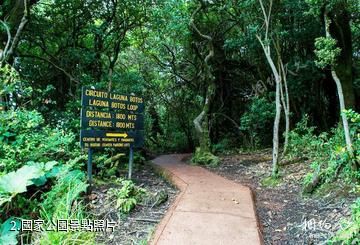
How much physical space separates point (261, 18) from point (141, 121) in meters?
3.75

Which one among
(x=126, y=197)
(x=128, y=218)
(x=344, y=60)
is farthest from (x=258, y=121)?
(x=128, y=218)

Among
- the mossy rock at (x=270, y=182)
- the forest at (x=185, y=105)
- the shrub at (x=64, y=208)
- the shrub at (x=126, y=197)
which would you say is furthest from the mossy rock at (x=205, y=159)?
the shrub at (x=64, y=208)

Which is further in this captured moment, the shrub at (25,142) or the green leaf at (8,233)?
the shrub at (25,142)

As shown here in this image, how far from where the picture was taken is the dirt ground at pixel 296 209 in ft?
11.2

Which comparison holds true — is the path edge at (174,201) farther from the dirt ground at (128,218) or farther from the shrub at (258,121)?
the shrub at (258,121)

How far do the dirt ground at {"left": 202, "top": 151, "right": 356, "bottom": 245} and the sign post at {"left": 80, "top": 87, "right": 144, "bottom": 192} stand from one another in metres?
2.49

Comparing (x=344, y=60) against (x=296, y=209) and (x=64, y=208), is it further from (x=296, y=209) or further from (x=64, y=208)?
(x=64, y=208)

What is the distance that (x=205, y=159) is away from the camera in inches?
345

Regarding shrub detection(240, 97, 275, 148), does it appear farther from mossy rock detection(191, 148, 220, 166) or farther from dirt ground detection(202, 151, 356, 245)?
dirt ground detection(202, 151, 356, 245)

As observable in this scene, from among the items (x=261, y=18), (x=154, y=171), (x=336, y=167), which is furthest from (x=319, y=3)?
(x=154, y=171)

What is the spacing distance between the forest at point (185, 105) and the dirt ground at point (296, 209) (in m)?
0.03

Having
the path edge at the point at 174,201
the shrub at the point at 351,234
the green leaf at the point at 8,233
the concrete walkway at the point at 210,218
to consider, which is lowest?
the green leaf at the point at 8,233

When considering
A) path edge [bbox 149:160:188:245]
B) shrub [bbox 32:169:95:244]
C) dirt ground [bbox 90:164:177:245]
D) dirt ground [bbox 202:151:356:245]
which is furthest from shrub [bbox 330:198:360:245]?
shrub [bbox 32:169:95:244]

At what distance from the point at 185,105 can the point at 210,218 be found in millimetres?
11146
